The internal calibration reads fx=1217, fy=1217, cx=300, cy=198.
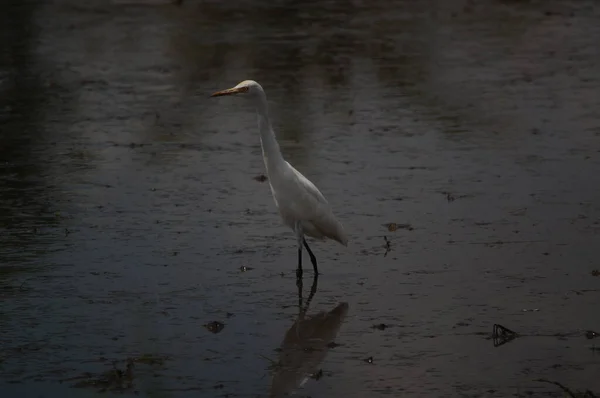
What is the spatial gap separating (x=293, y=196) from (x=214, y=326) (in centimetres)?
137

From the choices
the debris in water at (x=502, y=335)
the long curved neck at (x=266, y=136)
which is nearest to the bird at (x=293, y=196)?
the long curved neck at (x=266, y=136)

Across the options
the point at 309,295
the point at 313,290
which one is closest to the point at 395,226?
the point at 313,290

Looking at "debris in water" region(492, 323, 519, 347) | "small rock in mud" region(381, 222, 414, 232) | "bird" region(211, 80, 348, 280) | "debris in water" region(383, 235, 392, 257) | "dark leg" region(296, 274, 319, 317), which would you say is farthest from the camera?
"small rock in mud" region(381, 222, 414, 232)

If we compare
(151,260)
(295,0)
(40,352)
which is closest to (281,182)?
(151,260)

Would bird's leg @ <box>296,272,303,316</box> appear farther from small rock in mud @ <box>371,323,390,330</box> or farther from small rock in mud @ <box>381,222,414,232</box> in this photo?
small rock in mud @ <box>381,222,414,232</box>

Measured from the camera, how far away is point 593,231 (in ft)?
30.3

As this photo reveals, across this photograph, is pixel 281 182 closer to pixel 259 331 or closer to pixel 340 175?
pixel 259 331

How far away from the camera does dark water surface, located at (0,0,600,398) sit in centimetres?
682

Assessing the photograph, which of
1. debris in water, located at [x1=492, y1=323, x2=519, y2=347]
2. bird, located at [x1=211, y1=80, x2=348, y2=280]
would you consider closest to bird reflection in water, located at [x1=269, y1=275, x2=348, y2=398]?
bird, located at [x1=211, y1=80, x2=348, y2=280]

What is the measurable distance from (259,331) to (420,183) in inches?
150

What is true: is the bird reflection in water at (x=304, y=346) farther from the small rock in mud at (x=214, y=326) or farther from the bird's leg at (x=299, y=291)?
the small rock in mud at (x=214, y=326)

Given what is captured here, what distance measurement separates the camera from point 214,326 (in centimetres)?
A: 739

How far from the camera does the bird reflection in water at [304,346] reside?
6512mm

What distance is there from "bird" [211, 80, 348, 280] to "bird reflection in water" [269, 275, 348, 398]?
0.53 m
